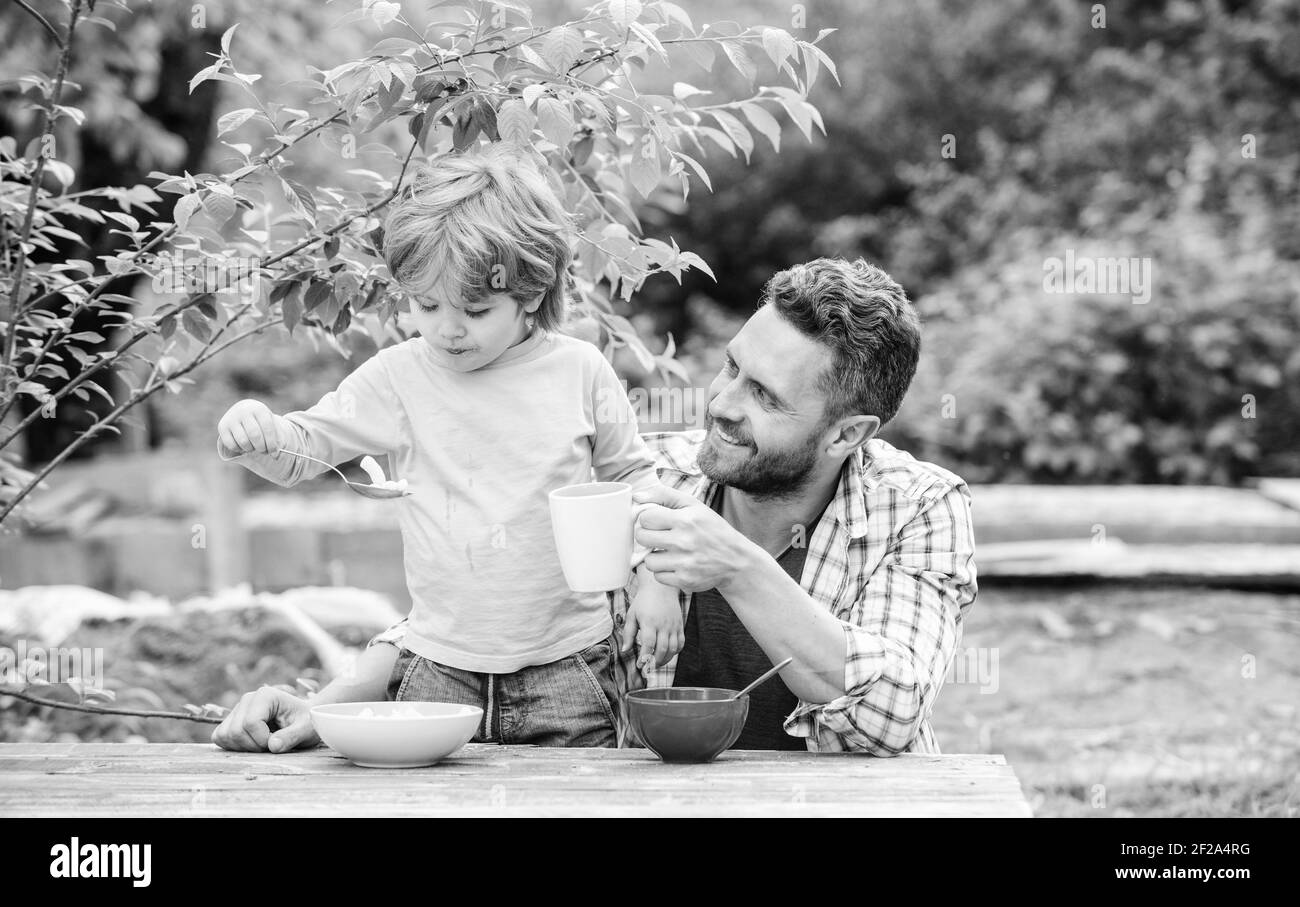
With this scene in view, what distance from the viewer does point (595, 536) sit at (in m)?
1.92

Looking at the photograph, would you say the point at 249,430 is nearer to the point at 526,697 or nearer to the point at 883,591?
the point at 526,697

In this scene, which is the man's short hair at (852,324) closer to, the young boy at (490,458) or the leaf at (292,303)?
the young boy at (490,458)

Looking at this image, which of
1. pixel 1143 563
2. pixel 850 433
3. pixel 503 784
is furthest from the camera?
pixel 1143 563

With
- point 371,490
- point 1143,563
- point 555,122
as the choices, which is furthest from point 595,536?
point 1143,563

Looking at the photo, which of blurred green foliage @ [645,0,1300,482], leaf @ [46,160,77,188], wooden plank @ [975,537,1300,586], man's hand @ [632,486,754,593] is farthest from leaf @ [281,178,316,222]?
blurred green foliage @ [645,0,1300,482]

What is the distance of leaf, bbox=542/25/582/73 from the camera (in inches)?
83.4

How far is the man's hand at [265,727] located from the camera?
2.06 m

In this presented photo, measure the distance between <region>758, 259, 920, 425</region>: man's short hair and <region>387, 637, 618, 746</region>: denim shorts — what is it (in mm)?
662

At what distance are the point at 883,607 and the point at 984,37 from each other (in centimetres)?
1060

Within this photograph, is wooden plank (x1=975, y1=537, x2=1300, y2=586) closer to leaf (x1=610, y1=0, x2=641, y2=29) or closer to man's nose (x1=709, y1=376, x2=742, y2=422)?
man's nose (x1=709, y1=376, x2=742, y2=422)

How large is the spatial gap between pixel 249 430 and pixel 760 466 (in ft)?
2.94

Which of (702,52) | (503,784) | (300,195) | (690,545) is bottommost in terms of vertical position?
(503,784)

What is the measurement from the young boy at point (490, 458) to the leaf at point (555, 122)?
184 millimetres

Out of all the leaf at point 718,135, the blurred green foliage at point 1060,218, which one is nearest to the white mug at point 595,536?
the leaf at point 718,135
